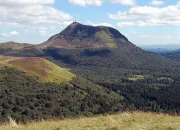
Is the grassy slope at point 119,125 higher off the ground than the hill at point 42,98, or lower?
higher

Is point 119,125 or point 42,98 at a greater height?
point 119,125

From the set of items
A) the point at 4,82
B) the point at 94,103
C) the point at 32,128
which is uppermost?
the point at 32,128

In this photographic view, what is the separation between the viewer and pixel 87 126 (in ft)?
52.2

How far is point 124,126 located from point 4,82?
534 feet

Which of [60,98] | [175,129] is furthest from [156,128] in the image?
[60,98]

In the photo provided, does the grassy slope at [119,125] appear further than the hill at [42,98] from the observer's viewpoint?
No

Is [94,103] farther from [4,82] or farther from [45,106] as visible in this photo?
[4,82]

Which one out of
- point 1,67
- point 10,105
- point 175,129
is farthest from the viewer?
point 1,67

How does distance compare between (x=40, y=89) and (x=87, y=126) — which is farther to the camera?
(x=40, y=89)

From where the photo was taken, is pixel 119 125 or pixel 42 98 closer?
pixel 119 125

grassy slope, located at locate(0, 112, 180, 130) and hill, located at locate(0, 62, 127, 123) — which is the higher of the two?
grassy slope, located at locate(0, 112, 180, 130)

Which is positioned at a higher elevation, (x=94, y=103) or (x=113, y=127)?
(x=113, y=127)

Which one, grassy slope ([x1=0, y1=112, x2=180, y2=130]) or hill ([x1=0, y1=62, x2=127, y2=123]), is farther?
hill ([x1=0, y1=62, x2=127, y2=123])

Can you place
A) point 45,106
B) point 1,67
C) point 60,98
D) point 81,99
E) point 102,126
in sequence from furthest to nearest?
point 1,67
point 81,99
point 60,98
point 45,106
point 102,126
